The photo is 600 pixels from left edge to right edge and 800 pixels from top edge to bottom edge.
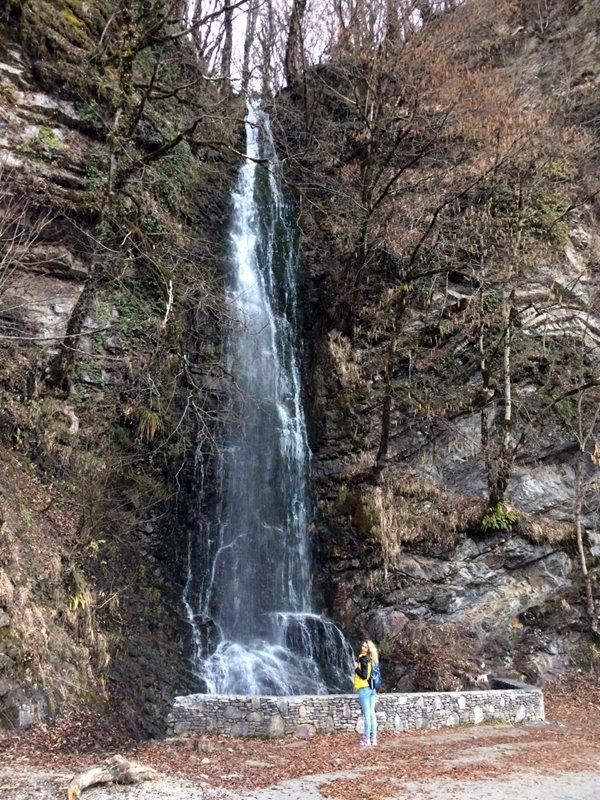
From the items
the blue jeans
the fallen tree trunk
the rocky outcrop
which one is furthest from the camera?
the rocky outcrop

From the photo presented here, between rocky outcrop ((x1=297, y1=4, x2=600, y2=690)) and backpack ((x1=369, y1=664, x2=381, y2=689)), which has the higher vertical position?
rocky outcrop ((x1=297, y1=4, x2=600, y2=690))

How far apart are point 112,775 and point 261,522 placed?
740 cm

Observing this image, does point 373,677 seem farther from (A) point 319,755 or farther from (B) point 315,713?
(A) point 319,755

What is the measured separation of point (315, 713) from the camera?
807 cm

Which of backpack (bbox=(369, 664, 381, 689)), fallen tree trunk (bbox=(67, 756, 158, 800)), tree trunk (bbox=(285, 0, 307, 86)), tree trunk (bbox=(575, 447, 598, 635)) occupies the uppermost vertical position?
tree trunk (bbox=(285, 0, 307, 86))

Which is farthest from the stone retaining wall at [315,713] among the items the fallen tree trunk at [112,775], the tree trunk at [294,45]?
the tree trunk at [294,45]

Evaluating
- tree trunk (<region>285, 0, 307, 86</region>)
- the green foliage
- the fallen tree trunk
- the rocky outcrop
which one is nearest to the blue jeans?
the fallen tree trunk

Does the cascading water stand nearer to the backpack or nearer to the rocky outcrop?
the rocky outcrop

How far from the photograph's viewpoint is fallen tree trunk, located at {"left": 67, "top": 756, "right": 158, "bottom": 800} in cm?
519

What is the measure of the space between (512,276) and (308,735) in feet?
35.7

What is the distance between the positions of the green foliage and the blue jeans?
5912 millimetres

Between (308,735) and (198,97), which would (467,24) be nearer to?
(198,97)

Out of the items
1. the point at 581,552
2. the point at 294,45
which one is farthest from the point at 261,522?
the point at 294,45

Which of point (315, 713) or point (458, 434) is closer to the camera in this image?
point (315, 713)
